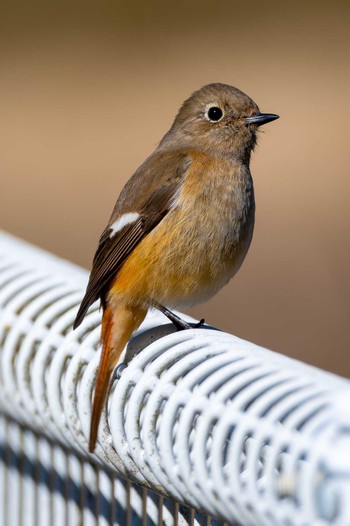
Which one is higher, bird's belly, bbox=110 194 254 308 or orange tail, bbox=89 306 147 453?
bird's belly, bbox=110 194 254 308

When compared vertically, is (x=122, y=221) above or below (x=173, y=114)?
below

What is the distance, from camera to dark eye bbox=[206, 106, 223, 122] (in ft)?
14.5

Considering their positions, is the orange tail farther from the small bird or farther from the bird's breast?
the bird's breast

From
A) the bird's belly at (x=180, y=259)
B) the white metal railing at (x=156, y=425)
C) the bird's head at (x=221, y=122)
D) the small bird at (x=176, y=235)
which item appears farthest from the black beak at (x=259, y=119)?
the white metal railing at (x=156, y=425)

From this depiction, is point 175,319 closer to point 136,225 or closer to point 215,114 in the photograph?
point 136,225

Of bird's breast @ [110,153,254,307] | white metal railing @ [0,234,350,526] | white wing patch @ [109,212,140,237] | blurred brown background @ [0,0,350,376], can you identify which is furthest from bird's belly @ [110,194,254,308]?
blurred brown background @ [0,0,350,376]

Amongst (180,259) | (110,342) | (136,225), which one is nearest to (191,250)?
(180,259)

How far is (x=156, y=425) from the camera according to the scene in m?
2.45

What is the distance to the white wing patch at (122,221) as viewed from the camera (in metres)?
3.99

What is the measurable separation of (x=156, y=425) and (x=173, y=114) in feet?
24.8

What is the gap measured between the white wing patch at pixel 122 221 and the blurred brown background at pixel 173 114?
10.9 ft

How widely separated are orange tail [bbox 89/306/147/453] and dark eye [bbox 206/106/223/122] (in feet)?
3.37

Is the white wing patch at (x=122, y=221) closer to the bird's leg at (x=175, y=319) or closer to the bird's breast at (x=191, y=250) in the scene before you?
the bird's breast at (x=191, y=250)

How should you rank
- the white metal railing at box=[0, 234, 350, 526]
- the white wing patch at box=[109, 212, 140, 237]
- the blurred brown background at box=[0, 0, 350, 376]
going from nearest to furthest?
the white metal railing at box=[0, 234, 350, 526]
the white wing patch at box=[109, 212, 140, 237]
the blurred brown background at box=[0, 0, 350, 376]
